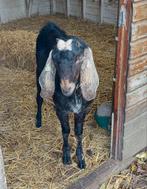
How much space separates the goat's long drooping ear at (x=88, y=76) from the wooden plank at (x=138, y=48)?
385 millimetres

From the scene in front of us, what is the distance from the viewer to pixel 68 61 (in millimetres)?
2797

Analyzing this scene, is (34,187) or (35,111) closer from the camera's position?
(34,187)

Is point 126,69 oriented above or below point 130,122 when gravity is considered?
above

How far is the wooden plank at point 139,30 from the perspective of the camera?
299 cm

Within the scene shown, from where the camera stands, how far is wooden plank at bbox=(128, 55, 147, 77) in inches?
124

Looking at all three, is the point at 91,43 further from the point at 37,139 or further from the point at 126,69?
the point at 126,69

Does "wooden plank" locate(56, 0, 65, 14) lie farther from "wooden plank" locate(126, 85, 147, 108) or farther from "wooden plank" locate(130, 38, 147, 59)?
"wooden plank" locate(130, 38, 147, 59)

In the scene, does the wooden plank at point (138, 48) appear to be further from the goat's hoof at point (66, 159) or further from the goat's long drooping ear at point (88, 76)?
the goat's hoof at point (66, 159)

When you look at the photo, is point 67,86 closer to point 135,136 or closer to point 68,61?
point 68,61

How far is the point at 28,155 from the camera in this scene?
369 cm

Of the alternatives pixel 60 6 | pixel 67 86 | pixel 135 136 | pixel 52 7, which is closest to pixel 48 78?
pixel 67 86

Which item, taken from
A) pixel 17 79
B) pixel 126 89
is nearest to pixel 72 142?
pixel 126 89

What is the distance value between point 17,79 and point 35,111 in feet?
4.09

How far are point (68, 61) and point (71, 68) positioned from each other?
61 millimetres
